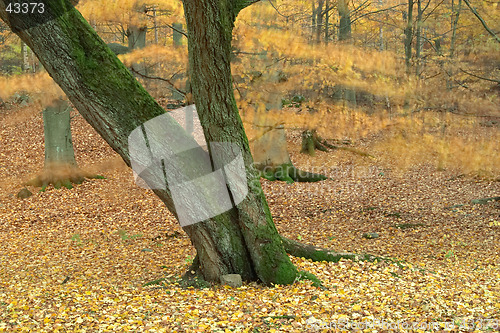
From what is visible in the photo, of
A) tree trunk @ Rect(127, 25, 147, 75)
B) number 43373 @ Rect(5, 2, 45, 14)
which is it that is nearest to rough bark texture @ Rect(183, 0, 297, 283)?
number 43373 @ Rect(5, 2, 45, 14)

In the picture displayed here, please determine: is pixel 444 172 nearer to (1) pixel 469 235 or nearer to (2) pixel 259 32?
(1) pixel 469 235

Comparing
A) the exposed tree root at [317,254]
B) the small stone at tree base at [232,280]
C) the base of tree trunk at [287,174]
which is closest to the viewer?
the small stone at tree base at [232,280]

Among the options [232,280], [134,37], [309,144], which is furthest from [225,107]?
[309,144]

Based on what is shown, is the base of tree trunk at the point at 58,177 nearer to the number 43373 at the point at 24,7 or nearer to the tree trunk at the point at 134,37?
the tree trunk at the point at 134,37

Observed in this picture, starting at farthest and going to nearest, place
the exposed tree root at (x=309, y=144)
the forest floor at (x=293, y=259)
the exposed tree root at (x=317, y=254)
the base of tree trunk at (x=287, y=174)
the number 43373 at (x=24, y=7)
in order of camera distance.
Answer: the exposed tree root at (x=309, y=144)
the base of tree trunk at (x=287, y=174)
the exposed tree root at (x=317, y=254)
the number 43373 at (x=24, y=7)
the forest floor at (x=293, y=259)

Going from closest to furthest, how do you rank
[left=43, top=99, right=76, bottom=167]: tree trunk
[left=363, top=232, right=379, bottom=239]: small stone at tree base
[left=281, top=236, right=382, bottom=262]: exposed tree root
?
1. [left=281, top=236, right=382, bottom=262]: exposed tree root
2. [left=363, top=232, right=379, bottom=239]: small stone at tree base
3. [left=43, top=99, right=76, bottom=167]: tree trunk

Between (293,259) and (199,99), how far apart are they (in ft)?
7.43

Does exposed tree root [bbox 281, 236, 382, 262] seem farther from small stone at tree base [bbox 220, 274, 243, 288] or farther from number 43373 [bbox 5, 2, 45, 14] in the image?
number 43373 [bbox 5, 2, 45, 14]

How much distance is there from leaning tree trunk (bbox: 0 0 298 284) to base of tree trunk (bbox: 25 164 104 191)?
22.6 feet

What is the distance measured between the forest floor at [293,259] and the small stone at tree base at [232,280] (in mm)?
74

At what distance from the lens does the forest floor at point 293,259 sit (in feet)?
12.3

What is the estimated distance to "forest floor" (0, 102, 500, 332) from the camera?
12.3 ft

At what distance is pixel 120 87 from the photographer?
4262 mm

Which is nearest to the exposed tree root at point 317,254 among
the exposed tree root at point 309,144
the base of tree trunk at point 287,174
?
the base of tree trunk at point 287,174
